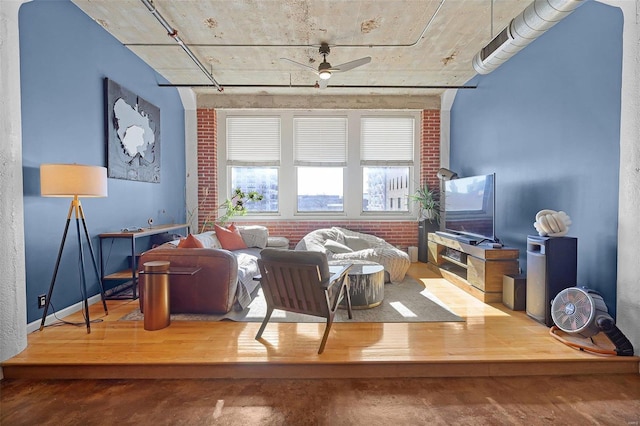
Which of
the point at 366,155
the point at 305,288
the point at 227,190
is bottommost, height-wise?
the point at 305,288

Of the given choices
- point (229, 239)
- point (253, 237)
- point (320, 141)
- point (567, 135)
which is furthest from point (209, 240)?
point (567, 135)

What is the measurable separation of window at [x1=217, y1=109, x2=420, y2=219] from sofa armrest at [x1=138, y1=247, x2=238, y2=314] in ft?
10.9

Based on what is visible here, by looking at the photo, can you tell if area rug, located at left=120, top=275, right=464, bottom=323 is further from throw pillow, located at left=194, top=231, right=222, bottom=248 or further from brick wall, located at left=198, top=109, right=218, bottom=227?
brick wall, located at left=198, top=109, right=218, bottom=227

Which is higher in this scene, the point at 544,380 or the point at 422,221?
the point at 422,221

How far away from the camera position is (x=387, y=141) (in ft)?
21.6

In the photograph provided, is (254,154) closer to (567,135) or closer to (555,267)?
(567,135)

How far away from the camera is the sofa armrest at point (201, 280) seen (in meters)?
3.19

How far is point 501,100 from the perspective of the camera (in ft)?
14.9

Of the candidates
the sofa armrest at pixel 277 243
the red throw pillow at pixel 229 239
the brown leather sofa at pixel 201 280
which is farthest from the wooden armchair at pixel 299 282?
the sofa armrest at pixel 277 243

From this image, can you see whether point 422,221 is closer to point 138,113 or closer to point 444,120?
point 444,120

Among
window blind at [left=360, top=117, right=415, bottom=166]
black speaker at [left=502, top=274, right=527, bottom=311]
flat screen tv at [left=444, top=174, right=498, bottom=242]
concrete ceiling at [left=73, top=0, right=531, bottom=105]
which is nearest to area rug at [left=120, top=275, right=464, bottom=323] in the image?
black speaker at [left=502, top=274, right=527, bottom=311]

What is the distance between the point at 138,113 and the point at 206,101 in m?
1.95

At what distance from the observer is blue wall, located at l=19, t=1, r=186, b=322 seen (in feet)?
9.57

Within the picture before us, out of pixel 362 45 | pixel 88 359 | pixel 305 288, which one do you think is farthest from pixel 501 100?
pixel 88 359
